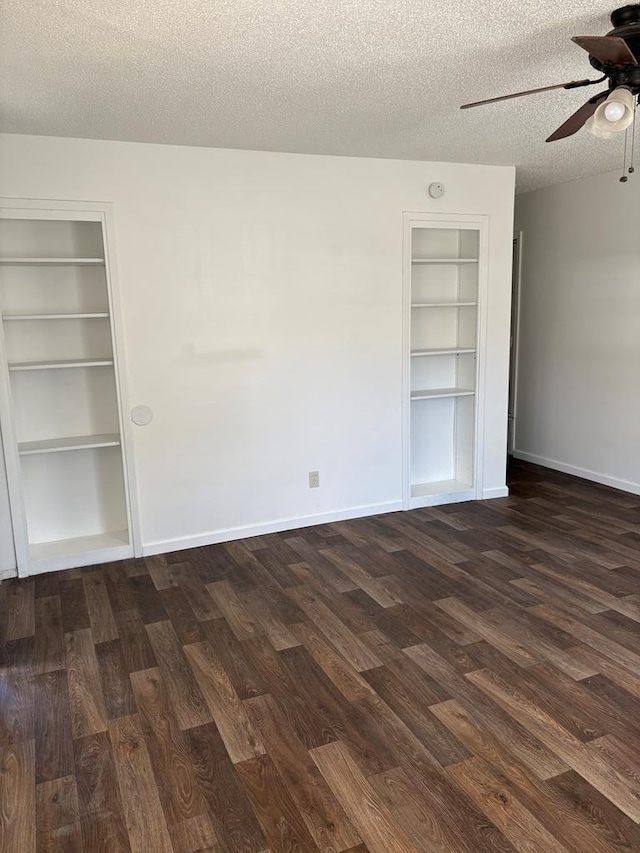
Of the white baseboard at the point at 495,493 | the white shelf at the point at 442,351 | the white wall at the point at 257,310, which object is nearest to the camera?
the white wall at the point at 257,310

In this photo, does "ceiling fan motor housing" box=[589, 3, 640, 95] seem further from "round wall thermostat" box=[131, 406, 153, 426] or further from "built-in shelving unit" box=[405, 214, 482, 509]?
"round wall thermostat" box=[131, 406, 153, 426]

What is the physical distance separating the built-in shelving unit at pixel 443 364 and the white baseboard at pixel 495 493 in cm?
12

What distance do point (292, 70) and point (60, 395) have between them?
7.83ft

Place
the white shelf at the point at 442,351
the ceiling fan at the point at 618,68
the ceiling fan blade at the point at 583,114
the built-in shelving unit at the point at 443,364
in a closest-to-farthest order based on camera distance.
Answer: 1. the ceiling fan at the point at 618,68
2. the ceiling fan blade at the point at 583,114
3. the white shelf at the point at 442,351
4. the built-in shelving unit at the point at 443,364

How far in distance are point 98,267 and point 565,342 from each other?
4.00 metres

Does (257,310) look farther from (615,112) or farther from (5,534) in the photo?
(615,112)

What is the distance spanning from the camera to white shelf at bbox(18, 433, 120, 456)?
3.69 m

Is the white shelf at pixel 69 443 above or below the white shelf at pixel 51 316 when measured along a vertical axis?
below

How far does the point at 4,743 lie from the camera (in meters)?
2.30

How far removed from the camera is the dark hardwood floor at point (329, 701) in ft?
6.26

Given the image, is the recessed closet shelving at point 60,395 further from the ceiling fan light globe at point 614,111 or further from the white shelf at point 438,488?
the ceiling fan light globe at point 614,111

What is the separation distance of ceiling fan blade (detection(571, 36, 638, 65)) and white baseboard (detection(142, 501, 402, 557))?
3.21 metres

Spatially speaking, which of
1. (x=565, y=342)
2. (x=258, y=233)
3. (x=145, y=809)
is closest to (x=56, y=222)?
(x=258, y=233)

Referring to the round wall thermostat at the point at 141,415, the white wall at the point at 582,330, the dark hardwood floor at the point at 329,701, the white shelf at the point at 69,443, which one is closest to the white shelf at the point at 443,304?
the white wall at the point at 582,330
